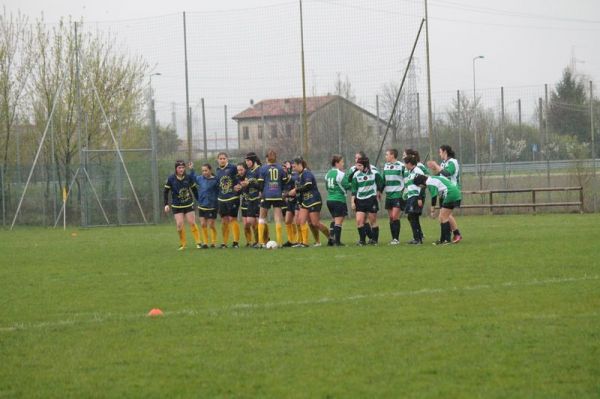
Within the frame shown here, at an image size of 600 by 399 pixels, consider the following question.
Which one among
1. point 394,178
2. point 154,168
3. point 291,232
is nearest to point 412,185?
point 394,178

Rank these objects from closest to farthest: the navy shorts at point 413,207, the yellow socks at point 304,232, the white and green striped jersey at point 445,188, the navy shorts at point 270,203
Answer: the white and green striped jersey at point 445,188 < the navy shorts at point 413,207 < the navy shorts at point 270,203 < the yellow socks at point 304,232

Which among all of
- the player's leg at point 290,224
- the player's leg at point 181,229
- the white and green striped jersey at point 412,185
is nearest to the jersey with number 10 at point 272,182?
the player's leg at point 290,224

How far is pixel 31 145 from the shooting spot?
3950cm

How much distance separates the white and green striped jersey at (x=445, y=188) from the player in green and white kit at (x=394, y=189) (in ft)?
4.27

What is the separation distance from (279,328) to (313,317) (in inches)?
26.7

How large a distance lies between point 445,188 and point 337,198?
9.04 ft

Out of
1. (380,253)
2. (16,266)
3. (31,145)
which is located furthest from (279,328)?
(31,145)

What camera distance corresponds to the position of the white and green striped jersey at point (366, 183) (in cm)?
1977

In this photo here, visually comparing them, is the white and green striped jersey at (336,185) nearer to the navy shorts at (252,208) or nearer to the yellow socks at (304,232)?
the yellow socks at (304,232)

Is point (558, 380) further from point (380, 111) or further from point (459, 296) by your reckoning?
point (380, 111)

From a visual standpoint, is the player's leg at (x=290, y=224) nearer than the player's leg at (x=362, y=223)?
No

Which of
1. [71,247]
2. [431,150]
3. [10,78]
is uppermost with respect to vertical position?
[10,78]

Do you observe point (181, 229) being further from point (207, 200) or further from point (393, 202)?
point (393, 202)

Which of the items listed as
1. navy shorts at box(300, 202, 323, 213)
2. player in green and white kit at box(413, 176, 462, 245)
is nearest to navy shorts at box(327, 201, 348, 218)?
navy shorts at box(300, 202, 323, 213)
